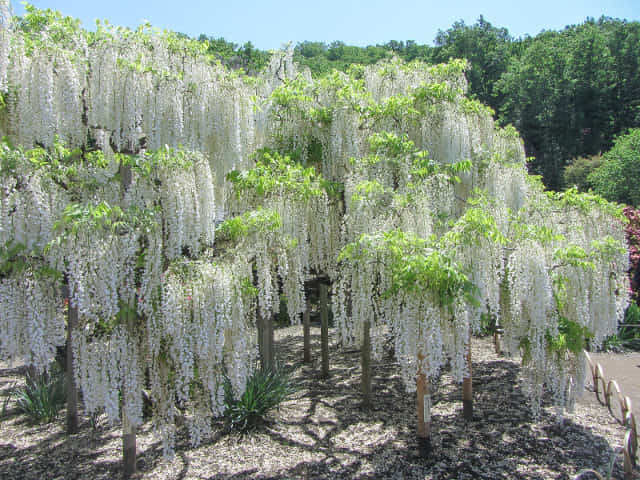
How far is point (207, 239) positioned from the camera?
5.00 m

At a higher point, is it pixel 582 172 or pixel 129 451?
pixel 582 172

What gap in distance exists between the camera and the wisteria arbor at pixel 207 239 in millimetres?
4387

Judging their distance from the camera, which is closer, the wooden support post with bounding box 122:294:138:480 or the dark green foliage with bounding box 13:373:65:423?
the wooden support post with bounding box 122:294:138:480

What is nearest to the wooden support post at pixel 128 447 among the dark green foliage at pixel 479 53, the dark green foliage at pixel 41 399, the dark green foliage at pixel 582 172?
the dark green foliage at pixel 41 399

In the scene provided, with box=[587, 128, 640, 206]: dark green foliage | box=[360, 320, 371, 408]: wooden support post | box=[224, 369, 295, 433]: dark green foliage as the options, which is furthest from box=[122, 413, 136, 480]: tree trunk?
box=[587, 128, 640, 206]: dark green foliage

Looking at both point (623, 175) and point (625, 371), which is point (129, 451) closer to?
point (625, 371)

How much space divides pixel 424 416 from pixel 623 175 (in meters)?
21.9

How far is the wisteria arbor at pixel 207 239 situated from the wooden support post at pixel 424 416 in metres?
0.05

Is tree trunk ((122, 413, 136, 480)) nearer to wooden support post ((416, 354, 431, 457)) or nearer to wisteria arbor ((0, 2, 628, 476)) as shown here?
wisteria arbor ((0, 2, 628, 476))

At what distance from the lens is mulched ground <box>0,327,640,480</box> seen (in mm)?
5273

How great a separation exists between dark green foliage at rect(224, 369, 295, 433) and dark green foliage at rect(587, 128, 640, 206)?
69.6ft

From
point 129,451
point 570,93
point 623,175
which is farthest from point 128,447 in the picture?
point 570,93

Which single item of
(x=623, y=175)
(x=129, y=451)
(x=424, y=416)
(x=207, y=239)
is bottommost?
(x=129, y=451)

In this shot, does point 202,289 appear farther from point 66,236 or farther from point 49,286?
point 49,286
